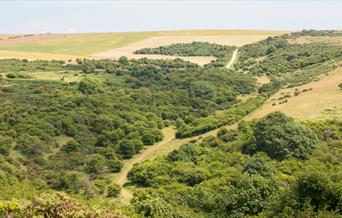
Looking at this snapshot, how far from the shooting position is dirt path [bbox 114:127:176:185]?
49681 millimetres


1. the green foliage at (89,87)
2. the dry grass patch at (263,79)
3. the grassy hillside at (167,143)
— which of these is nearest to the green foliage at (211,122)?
the grassy hillside at (167,143)

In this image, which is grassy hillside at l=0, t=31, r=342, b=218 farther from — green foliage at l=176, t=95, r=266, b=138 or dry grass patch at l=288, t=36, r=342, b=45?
dry grass patch at l=288, t=36, r=342, b=45

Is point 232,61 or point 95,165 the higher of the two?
point 95,165

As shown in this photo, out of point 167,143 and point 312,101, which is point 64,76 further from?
point 312,101

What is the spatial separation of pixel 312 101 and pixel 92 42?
11567cm

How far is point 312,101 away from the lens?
68.1m

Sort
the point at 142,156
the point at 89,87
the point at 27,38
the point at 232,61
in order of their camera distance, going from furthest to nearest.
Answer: the point at 27,38 < the point at 232,61 < the point at 89,87 < the point at 142,156

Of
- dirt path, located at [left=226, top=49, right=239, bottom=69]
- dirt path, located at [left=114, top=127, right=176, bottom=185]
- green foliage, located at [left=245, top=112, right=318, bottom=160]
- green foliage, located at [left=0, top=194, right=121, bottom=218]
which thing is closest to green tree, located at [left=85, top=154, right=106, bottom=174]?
dirt path, located at [left=114, top=127, right=176, bottom=185]

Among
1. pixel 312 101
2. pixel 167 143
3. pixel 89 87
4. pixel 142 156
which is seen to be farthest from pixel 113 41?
pixel 142 156

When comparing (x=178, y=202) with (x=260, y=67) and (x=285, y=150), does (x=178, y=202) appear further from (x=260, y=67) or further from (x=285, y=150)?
(x=260, y=67)

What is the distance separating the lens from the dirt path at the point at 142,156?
49681 mm

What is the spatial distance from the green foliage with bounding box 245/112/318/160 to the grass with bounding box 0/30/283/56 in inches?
4201

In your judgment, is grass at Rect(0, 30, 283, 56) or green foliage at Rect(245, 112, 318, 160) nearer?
green foliage at Rect(245, 112, 318, 160)

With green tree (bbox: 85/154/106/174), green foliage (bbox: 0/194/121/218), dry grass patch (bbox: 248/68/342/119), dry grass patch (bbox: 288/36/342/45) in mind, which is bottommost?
green tree (bbox: 85/154/106/174)
